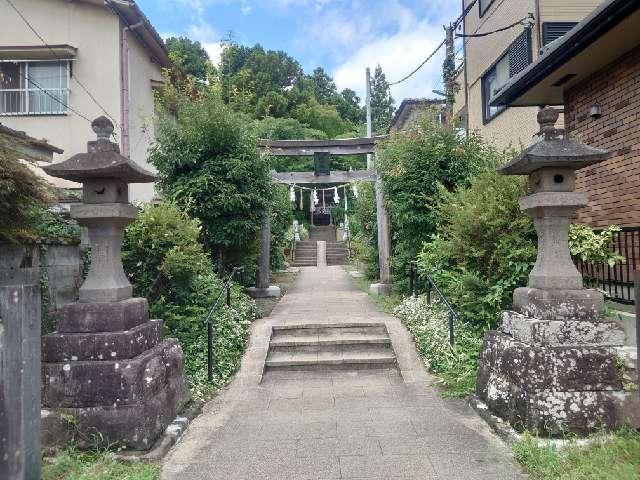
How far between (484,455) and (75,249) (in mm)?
5084

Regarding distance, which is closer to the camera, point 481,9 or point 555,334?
point 555,334

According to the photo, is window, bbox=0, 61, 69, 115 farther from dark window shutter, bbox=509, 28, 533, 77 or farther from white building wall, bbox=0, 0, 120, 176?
dark window shutter, bbox=509, 28, 533, 77

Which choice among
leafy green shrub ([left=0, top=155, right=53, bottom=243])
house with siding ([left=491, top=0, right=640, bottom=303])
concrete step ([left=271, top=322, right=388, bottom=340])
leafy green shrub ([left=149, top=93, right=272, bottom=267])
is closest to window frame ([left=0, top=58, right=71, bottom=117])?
leafy green shrub ([left=149, top=93, right=272, bottom=267])

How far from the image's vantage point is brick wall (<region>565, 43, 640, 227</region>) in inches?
224

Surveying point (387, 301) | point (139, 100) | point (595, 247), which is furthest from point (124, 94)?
point (595, 247)

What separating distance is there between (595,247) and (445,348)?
2162mm

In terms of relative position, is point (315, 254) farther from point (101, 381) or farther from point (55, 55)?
point (101, 381)

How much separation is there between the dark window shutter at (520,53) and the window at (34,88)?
1118cm

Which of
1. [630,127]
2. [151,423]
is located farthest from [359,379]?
[630,127]

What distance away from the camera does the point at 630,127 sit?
5.79 meters

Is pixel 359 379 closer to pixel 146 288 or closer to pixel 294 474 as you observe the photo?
pixel 294 474

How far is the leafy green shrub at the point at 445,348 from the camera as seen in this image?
5363 mm

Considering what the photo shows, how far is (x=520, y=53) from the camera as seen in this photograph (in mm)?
10711

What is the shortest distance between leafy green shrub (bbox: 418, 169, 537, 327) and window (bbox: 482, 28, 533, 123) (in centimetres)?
462
